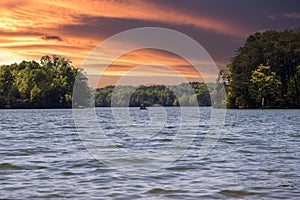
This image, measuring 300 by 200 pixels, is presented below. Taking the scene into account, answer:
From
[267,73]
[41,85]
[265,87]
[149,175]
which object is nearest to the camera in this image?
[149,175]

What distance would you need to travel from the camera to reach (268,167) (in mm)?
14719

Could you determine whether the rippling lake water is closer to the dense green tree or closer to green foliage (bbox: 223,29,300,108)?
the dense green tree

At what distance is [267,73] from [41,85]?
75966 millimetres

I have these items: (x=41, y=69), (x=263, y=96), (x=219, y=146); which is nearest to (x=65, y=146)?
(x=219, y=146)

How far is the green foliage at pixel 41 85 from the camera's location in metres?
158

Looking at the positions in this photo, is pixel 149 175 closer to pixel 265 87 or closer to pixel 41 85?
pixel 265 87

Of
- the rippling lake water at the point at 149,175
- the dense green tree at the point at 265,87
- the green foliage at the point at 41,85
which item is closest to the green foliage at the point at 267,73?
the dense green tree at the point at 265,87

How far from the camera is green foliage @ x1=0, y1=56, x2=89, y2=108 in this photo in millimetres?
157750

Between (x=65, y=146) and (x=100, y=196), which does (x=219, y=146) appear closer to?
(x=65, y=146)

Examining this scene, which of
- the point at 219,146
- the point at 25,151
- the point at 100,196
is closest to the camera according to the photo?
the point at 100,196

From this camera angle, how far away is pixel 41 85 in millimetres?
160750

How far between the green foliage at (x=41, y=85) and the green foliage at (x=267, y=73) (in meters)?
59.6

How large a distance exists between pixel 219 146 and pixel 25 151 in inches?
320

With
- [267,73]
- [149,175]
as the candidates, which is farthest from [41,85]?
[149,175]
